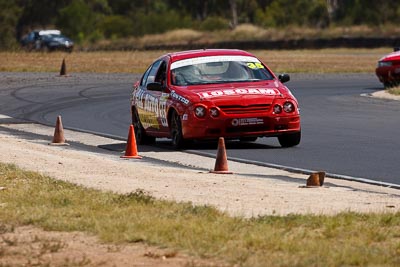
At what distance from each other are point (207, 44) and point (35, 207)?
72515 millimetres

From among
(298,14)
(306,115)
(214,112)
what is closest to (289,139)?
(214,112)

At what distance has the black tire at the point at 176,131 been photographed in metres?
18.3

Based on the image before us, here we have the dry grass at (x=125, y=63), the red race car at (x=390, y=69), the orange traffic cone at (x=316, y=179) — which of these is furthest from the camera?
the dry grass at (x=125, y=63)

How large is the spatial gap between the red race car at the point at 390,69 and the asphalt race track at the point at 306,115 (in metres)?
0.92

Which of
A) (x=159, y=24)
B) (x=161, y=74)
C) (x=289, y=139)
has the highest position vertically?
(x=161, y=74)

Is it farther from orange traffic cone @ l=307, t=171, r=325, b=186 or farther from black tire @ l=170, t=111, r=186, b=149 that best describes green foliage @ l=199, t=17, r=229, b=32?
orange traffic cone @ l=307, t=171, r=325, b=186

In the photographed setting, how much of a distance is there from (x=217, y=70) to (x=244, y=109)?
129 centimetres

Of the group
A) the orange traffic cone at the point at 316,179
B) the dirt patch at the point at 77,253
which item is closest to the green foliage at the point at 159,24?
the orange traffic cone at the point at 316,179

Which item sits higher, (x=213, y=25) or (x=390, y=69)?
(x=390, y=69)

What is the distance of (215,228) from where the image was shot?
9539 millimetres

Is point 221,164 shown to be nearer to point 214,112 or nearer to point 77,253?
point 214,112

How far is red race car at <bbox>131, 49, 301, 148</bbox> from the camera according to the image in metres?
17.9

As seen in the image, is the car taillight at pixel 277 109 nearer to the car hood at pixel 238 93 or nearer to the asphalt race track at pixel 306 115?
the car hood at pixel 238 93

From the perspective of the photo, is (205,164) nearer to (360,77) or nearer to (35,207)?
(35,207)
